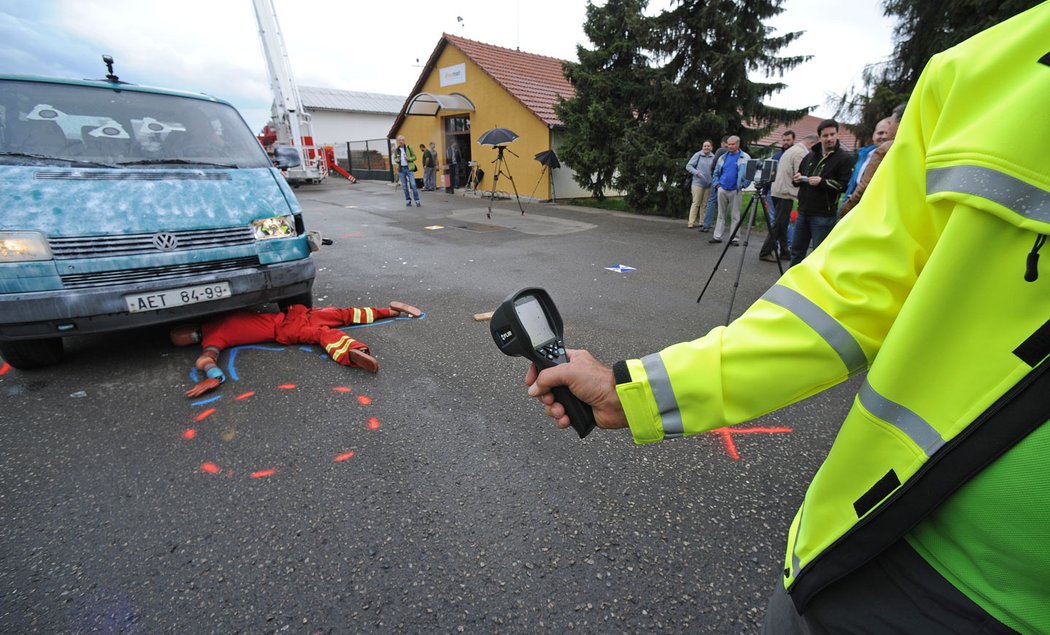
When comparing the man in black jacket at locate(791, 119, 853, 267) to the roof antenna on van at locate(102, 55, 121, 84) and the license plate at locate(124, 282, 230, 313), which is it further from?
the roof antenna on van at locate(102, 55, 121, 84)

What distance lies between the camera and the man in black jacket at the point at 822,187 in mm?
5703

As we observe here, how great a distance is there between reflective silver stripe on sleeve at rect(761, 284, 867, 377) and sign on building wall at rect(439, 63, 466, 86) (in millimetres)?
20116

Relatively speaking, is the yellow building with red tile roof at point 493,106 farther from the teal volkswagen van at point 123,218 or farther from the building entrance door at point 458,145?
the teal volkswagen van at point 123,218

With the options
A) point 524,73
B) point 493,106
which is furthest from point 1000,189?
point 524,73

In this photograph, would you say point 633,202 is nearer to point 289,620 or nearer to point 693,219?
point 693,219

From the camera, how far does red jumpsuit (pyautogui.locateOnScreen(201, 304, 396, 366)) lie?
380 cm

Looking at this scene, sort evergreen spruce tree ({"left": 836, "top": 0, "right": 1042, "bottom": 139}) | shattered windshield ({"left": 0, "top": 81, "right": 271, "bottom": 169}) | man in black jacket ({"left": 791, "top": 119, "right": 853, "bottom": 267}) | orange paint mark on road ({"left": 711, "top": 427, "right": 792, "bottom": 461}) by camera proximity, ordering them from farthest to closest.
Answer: evergreen spruce tree ({"left": 836, "top": 0, "right": 1042, "bottom": 139})
man in black jacket ({"left": 791, "top": 119, "right": 853, "bottom": 267})
shattered windshield ({"left": 0, "top": 81, "right": 271, "bottom": 169})
orange paint mark on road ({"left": 711, "top": 427, "right": 792, "bottom": 461})

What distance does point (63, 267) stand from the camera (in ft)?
10.2

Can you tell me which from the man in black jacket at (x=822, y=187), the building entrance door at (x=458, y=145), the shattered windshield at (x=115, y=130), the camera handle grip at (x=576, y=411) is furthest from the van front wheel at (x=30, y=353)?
the building entrance door at (x=458, y=145)

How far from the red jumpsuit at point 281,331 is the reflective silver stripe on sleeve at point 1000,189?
365cm

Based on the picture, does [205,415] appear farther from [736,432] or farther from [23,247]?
[736,432]

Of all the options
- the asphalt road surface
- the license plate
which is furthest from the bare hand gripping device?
the license plate

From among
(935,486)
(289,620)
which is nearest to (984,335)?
(935,486)

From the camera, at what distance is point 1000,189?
0.64 metres
